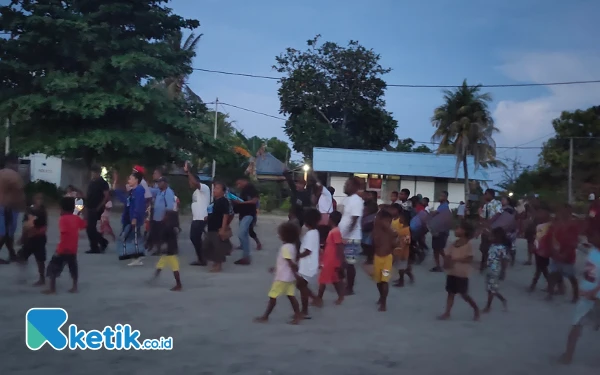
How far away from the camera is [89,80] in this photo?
23.3 m

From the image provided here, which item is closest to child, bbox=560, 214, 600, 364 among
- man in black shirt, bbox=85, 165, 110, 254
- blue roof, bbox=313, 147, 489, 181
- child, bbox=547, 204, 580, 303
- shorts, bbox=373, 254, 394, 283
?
child, bbox=547, 204, 580, 303

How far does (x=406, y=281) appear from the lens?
11047 millimetres

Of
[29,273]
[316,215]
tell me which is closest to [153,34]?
[29,273]

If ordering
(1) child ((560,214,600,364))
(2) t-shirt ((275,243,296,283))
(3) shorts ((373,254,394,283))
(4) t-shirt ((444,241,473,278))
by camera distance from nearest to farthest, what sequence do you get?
(1) child ((560,214,600,364)) < (2) t-shirt ((275,243,296,283)) < (4) t-shirt ((444,241,473,278)) < (3) shorts ((373,254,394,283))

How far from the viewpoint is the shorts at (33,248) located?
8.77m

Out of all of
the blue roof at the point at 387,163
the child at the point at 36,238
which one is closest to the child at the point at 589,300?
the child at the point at 36,238

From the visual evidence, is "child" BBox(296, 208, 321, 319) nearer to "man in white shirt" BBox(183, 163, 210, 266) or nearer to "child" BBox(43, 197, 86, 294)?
"child" BBox(43, 197, 86, 294)

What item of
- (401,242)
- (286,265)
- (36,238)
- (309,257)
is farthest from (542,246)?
(36,238)

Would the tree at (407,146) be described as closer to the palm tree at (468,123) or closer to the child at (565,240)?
the palm tree at (468,123)

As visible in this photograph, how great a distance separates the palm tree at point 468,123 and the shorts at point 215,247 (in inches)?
1127

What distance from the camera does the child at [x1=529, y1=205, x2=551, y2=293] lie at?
902 centimetres

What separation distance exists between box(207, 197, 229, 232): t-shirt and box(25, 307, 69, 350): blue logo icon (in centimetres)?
468

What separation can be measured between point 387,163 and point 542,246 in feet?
94.2

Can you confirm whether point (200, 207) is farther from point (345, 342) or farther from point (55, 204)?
point (55, 204)
